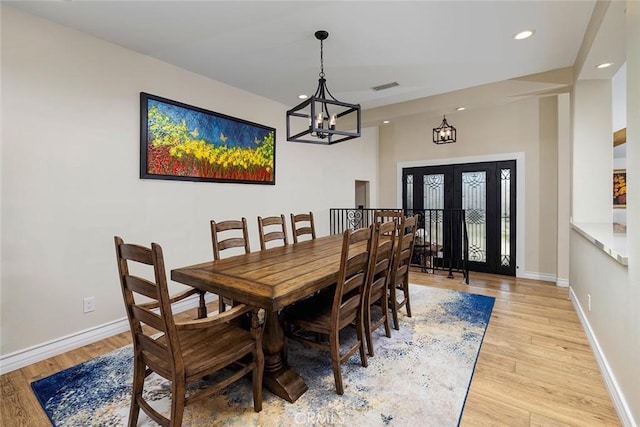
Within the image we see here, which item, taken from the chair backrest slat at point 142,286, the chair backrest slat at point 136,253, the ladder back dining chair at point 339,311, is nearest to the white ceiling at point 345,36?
the ladder back dining chair at point 339,311

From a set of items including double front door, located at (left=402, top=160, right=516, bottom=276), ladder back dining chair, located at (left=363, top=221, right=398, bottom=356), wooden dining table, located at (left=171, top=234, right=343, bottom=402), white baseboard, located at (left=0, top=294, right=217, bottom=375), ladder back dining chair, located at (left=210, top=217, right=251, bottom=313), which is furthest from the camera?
double front door, located at (left=402, top=160, right=516, bottom=276)

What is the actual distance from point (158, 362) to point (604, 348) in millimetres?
2894

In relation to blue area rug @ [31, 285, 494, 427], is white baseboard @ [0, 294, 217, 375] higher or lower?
higher

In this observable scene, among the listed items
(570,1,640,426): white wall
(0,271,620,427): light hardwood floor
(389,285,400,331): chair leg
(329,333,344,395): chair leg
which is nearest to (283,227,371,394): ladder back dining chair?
(329,333,344,395): chair leg

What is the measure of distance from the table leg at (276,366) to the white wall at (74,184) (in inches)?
71.0

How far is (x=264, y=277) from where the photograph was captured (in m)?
1.80

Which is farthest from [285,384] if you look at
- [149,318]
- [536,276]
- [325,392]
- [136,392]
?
[536,276]

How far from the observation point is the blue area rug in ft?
5.42

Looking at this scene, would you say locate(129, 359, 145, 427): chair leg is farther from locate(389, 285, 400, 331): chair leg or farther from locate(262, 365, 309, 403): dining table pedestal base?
locate(389, 285, 400, 331): chair leg

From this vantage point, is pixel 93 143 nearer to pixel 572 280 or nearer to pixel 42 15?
pixel 42 15

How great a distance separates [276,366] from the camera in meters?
1.91

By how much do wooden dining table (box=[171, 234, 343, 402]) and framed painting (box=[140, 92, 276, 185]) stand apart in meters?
1.52

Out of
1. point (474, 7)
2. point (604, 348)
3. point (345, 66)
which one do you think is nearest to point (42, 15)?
point (345, 66)

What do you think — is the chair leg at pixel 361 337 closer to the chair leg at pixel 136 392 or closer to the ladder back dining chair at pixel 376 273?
the ladder back dining chair at pixel 376 273
